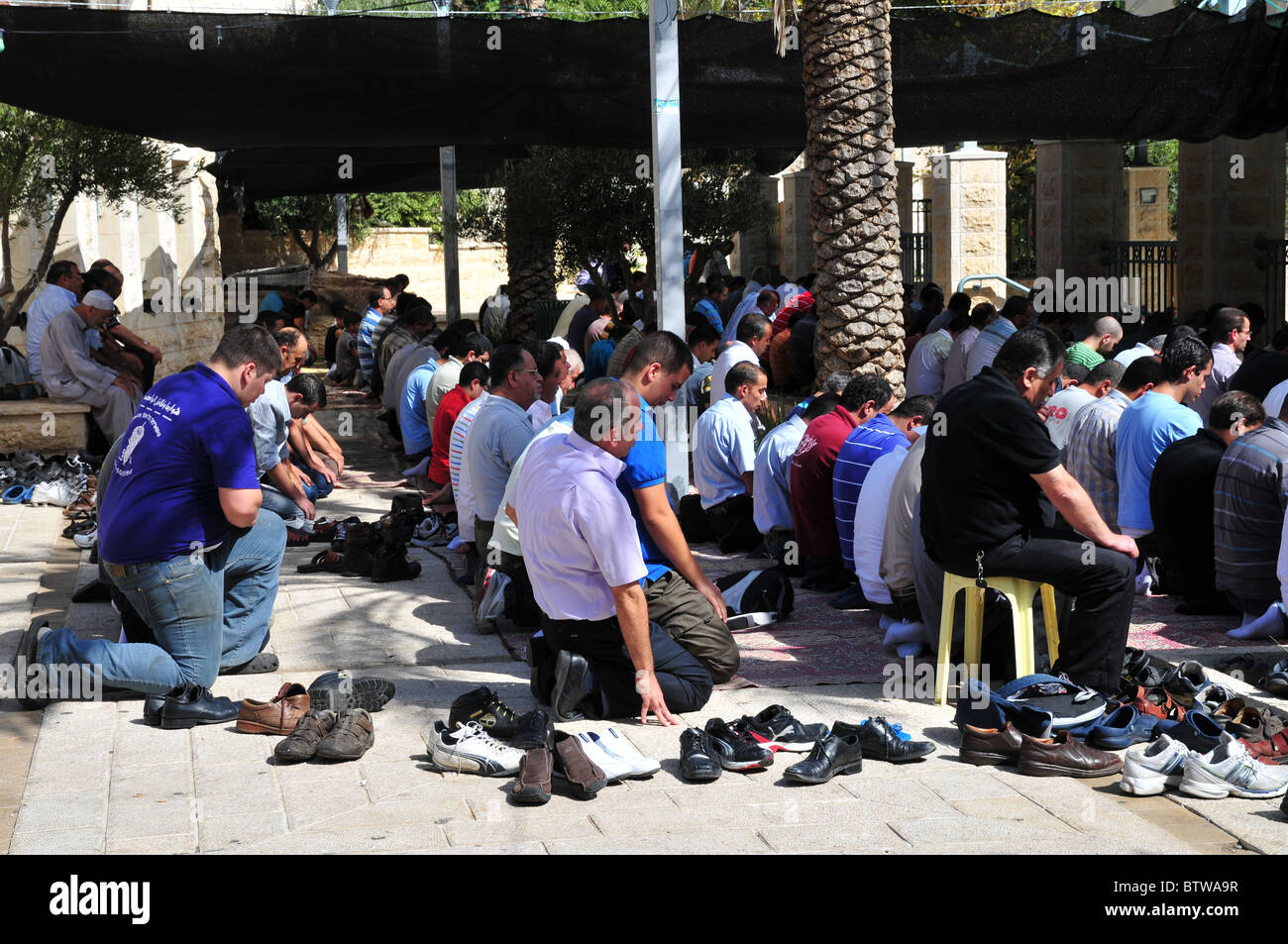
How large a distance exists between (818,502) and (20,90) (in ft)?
21.8

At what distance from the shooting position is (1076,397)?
8969 mm

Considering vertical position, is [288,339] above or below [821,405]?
above

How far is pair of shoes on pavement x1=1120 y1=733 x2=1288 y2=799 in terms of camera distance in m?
4.85

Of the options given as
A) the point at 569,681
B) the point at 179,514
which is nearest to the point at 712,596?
the point at 569,681

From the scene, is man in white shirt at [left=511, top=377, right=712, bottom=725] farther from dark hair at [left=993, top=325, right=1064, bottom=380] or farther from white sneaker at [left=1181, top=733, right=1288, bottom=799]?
white sneaker at [left=1181, top=733, right=1288, bottom=799]

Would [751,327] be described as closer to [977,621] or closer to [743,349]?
[743,349]

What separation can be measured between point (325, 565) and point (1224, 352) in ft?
21.2

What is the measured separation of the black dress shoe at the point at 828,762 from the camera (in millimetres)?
5059

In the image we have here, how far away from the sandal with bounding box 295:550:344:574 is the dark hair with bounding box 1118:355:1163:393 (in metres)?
4.98

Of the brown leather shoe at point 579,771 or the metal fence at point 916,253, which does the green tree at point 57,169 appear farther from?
the metal fence at point 916,253

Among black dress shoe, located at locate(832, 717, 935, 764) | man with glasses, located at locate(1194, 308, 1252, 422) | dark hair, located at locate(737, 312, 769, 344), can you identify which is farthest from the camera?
dark hair, located at locate(737, 312, 769, 344)

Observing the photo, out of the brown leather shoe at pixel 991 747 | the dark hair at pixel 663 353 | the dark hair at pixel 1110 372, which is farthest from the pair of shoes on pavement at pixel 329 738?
the dark hair at pixel 1110 372

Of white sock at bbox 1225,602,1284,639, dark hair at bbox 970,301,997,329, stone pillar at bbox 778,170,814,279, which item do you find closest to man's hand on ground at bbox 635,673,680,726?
white sock at bbox 1225,602,1284,639

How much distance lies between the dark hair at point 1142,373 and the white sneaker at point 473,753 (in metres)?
4.56
